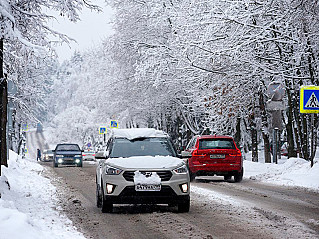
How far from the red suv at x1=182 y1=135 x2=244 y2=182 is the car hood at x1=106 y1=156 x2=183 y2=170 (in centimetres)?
958

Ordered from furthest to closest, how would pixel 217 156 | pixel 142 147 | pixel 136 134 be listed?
pixel 217 156, pixel 136 134, pixel 142 147

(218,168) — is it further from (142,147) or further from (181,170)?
(181,170)

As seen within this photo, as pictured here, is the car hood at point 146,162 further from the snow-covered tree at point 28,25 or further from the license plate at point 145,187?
the snow-covered tree at point 28,25

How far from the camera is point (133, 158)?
11938mm

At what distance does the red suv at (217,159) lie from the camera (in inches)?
847

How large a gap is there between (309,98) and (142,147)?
31.8 ft

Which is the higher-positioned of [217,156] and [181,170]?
[181,170]

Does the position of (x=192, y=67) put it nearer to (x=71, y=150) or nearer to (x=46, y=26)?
(x=46, y=26)

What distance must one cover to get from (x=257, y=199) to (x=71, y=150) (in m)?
28.9

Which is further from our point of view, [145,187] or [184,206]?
[184,206]

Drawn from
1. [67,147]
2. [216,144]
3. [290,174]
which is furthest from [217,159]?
[67,147]

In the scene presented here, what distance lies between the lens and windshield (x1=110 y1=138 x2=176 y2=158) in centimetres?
1248

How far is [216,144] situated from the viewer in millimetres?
21984

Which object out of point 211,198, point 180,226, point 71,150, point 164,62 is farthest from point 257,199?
point 71,150
